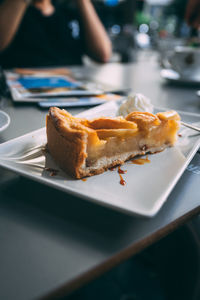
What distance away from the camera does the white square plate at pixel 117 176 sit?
1.15 feet

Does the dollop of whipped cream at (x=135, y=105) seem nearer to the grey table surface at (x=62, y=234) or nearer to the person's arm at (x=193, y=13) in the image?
the grey table surface at (x=62, y=234)

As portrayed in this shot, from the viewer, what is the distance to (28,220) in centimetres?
35

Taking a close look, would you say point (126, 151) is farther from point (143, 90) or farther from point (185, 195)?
point (143, 90)

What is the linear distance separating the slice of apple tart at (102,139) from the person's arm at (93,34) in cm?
136

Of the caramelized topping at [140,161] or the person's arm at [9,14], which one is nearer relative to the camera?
the caramelized topping at [140,161]

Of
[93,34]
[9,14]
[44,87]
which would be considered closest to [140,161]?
[44,87]

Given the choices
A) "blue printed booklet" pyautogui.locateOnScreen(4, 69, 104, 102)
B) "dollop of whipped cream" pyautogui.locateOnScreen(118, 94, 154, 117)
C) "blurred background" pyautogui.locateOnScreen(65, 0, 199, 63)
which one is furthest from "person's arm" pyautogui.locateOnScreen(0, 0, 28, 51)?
"blurred background" pyautogui.locateOnScreen(65, 0, 199, 63)

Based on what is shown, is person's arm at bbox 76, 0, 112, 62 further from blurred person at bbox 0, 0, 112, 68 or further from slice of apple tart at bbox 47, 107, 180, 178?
slice of apple tart at bbox 47, 107, 180, 178

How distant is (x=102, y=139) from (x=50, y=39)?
1.55 meters

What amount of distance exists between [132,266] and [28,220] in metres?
0.66

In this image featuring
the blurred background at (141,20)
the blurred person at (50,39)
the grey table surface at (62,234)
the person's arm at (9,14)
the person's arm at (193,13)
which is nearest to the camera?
the grey table surface at (62,234)

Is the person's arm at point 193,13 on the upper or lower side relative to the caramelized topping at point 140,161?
upper

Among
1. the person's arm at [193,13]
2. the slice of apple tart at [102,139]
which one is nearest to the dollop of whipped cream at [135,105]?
the slice of apple tart at [102,139]

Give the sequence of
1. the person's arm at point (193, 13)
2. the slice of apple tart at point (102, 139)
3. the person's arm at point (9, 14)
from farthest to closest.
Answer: the person's arm at point (9, 14)
the person's arm at point (193, 13)
the slice of apple tart at point (102, 139)
